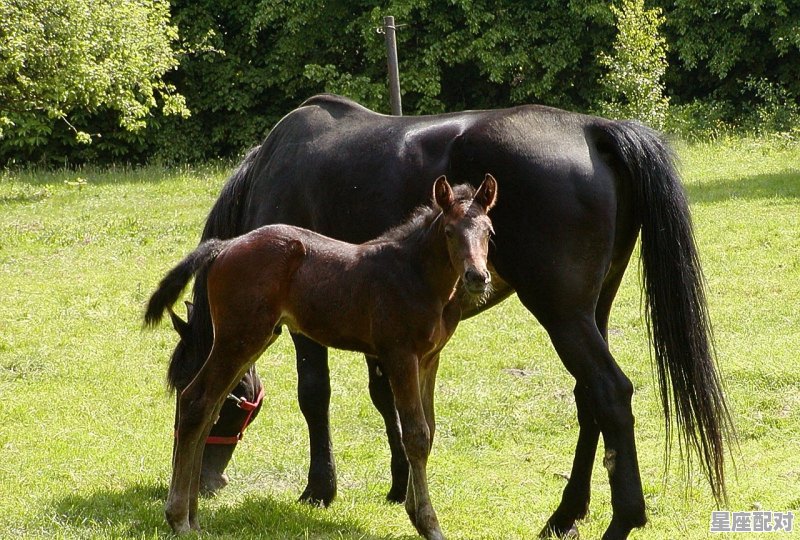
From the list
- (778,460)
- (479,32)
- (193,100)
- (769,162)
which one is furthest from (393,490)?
(193,100)

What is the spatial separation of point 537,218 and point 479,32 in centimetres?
2171

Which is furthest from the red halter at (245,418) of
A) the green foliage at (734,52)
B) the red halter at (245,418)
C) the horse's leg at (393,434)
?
the green foliage at (734,52)

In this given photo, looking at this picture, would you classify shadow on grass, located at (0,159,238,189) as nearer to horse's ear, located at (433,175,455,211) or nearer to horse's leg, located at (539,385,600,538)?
horse's leg, located at (539,385,600,538)

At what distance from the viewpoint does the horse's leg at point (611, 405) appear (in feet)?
15.6

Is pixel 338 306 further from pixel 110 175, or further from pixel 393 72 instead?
pixel 110 175

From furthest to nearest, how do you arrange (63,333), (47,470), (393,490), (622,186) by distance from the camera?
(63,333) < (47,470) < (393,490) < (622,186)

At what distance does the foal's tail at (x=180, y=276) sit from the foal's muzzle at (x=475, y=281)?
1.41 m

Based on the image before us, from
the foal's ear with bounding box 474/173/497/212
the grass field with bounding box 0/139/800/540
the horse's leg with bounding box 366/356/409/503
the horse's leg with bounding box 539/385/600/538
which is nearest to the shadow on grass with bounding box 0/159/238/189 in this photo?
the grass field with bounding box 0/139/800/540

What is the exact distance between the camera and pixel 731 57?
80.6ft

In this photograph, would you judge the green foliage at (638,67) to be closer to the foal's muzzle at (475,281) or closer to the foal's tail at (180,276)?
the foal's tail at (180,276)

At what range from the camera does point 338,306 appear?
465 centimetres

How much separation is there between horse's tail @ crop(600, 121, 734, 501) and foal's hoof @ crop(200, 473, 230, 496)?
2.53m

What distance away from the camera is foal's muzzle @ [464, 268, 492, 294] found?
13.2 ft

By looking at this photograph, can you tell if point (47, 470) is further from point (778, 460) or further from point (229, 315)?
point (778, 460)
